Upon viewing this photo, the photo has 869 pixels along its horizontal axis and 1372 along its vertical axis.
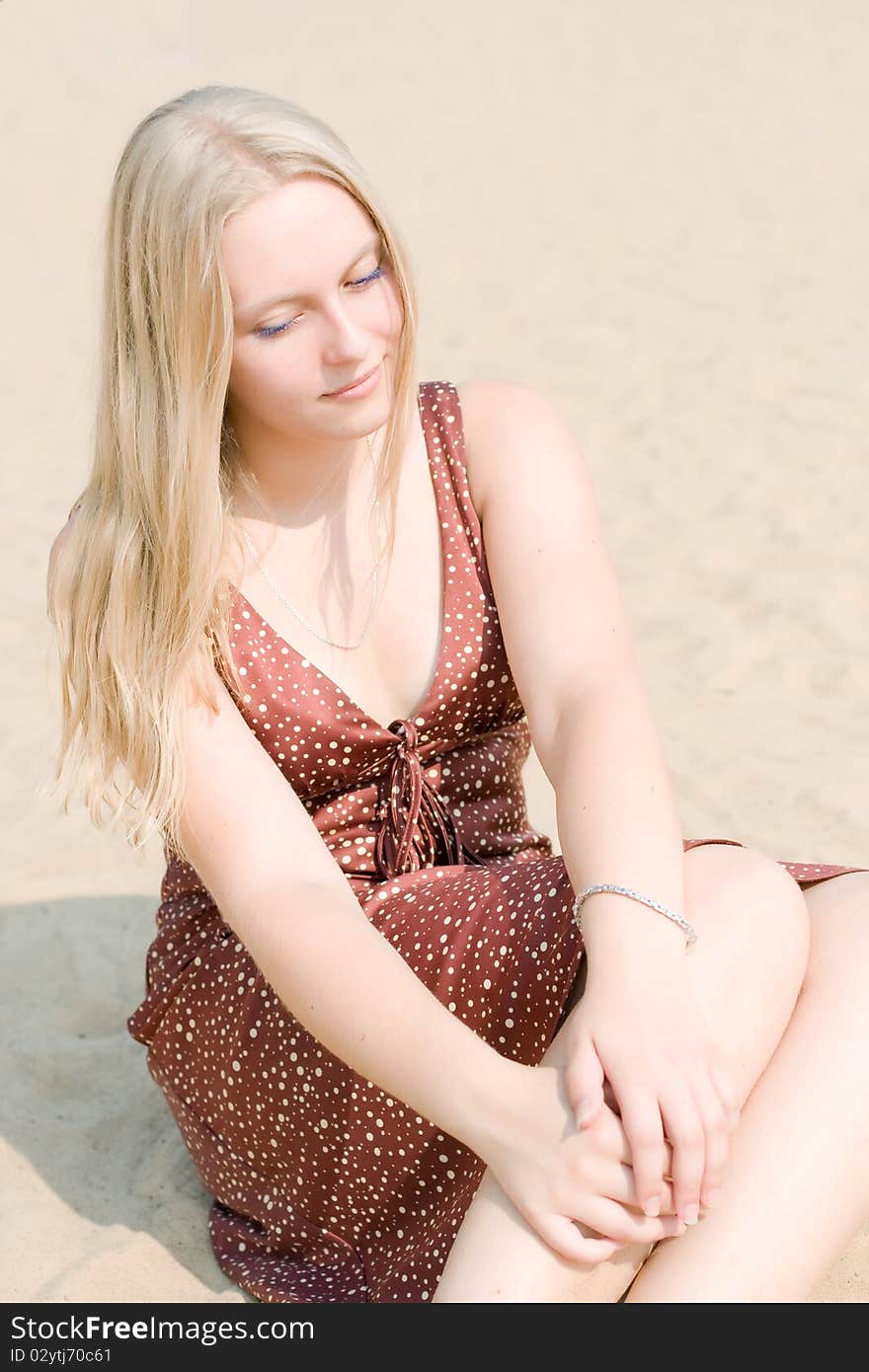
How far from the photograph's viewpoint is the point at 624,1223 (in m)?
1.79

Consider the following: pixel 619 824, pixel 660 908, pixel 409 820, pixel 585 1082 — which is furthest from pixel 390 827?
pixel 585 1082

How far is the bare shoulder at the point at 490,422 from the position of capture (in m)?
2.49

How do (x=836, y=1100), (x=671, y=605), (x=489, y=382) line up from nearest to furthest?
(x=836, y=1100)
(x=489, y=382)
(x=671, y=605)

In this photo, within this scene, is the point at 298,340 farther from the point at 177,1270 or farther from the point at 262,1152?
the point at 177,1270

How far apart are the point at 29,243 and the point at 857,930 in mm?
8217

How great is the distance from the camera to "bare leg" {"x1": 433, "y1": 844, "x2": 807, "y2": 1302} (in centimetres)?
180

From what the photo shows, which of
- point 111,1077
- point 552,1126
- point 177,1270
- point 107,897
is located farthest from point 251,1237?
point 107,897

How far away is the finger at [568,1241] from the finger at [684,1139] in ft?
0.35

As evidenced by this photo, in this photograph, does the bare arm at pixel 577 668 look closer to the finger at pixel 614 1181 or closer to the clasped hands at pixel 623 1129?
the clasped hands at pixel 623 1129

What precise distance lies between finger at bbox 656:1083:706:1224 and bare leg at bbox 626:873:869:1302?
8cm

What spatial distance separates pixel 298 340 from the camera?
217cm

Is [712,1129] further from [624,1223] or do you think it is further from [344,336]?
[344,336]

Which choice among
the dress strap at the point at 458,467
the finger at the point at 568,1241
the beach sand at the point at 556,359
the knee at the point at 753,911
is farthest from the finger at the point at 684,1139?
the dress strap at the point at 458,467

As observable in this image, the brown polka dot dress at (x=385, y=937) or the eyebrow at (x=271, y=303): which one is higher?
the eyebrow at (x=271, y=303)
